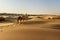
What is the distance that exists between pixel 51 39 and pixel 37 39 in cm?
81

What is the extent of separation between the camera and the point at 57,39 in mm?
10320

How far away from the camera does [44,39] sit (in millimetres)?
10180

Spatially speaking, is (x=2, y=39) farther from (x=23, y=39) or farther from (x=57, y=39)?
(x=57, y=39)

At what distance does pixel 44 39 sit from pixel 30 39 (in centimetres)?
80

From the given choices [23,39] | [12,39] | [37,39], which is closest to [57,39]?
[37,39]

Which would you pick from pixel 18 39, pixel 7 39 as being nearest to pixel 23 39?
pixel 18 39

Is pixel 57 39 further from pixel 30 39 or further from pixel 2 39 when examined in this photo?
pixel 2 39

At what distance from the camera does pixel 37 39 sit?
10.2m

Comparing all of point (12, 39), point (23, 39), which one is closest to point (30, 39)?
point (23, 39)

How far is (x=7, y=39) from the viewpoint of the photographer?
10.1 metres

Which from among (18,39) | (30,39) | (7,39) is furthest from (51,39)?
(7,39)

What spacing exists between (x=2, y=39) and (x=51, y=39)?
9.20 ft

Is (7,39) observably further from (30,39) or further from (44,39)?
(44,39)

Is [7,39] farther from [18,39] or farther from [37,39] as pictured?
[37,39]
